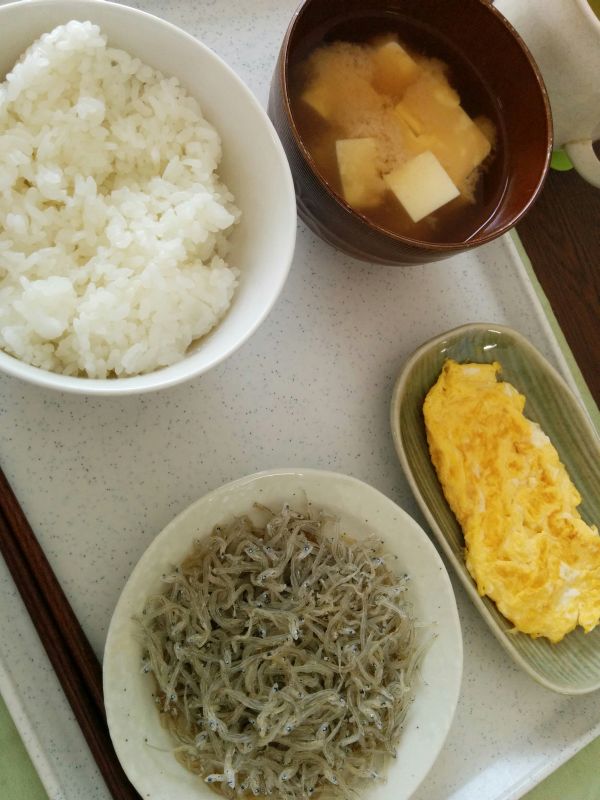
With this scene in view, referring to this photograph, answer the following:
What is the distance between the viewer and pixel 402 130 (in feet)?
5.01

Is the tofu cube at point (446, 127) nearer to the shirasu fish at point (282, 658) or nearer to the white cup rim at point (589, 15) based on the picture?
the white cup rim at point (589, 15)

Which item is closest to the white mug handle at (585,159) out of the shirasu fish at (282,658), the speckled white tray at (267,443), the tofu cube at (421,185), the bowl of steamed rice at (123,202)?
the speckled white tray at (267,443)

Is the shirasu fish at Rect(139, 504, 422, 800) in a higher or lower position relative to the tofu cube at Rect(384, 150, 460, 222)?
lower

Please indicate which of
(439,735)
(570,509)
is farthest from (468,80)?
(439,735)

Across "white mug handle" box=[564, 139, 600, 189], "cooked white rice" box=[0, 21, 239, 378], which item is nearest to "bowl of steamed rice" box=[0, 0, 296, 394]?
"cooked white rice" box=[0, 21, 239, 378]

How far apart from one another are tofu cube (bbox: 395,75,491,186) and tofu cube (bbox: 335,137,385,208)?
0.47ft

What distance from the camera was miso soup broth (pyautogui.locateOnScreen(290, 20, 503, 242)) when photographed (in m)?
1.47

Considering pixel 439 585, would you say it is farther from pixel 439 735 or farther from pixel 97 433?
pixel 97 433

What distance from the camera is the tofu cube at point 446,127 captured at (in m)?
1.54

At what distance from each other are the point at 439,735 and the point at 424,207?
1.06m

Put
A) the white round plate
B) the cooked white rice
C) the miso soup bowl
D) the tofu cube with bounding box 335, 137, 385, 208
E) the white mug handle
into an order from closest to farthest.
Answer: the cooked white rice, the white round plate, the miso soup bowl, the tofu cube with bounding box 335, 137, 385, 208, the white mug handle

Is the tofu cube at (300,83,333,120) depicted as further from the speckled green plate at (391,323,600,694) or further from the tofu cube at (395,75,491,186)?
the speckled green plate at (391,323,600,694)

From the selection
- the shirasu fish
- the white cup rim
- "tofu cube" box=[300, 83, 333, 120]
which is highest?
the white cup rim

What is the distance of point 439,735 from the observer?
1.39m
